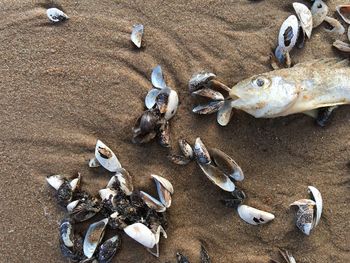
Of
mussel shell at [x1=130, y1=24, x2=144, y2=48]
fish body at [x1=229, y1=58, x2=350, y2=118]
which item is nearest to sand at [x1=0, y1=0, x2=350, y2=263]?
mussel shell at [x1=130, y1=24, x2=144, y2=48]

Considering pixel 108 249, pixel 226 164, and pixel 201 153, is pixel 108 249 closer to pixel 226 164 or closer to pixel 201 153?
pixel 201 153

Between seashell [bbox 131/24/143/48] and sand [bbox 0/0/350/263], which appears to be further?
seashell [bbox 131/24/143/48]

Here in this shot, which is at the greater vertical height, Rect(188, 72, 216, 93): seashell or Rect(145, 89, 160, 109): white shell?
Rect(188, 72, 216, 93): seashell

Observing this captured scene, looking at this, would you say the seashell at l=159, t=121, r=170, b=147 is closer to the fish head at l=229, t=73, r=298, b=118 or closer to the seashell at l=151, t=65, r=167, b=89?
the seashell at l=151, t=65, r=167, b=89

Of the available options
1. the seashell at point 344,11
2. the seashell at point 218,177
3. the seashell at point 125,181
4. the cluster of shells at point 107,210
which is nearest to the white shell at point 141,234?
the cluster of shells at point 107,210

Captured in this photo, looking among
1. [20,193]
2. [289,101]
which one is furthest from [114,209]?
[289,101]

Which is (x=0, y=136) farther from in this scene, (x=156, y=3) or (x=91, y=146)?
(x=156, y=3)

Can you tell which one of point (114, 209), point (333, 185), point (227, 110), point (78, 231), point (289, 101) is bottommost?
point (78, 231)
